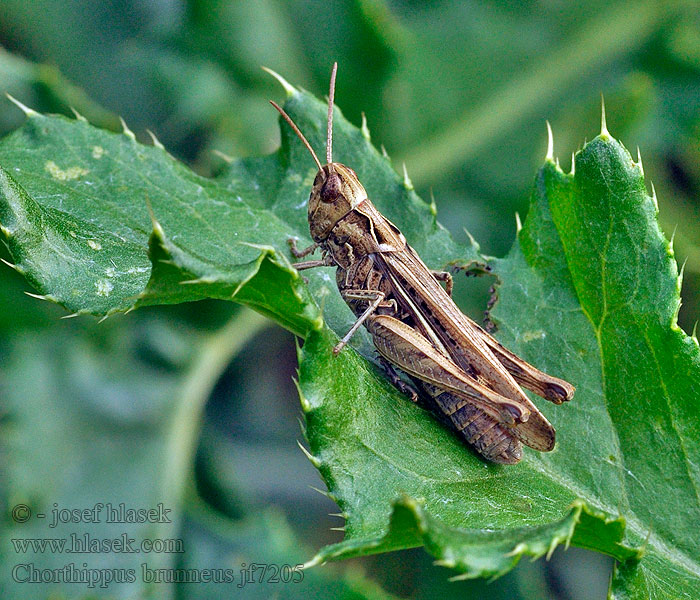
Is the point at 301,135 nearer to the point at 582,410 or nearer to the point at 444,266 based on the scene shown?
the point at 444,266

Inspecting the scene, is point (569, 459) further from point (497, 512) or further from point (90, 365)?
point (90, 365)

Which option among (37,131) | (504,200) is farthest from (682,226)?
(37,131)

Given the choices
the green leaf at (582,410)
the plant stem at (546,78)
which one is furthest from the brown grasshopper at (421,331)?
the plant stem at (546,78)

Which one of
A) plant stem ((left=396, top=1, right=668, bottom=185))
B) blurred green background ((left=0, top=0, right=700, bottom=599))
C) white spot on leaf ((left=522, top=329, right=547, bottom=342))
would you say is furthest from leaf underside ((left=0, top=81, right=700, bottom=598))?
plant stem ((left=396, top=1, right=668, bottom=185))

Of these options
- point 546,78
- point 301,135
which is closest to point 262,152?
point 301,135

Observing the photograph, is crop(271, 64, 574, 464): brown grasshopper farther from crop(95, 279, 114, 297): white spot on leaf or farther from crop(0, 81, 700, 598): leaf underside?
crop(95, 279, 114, 297): white spot on leaf

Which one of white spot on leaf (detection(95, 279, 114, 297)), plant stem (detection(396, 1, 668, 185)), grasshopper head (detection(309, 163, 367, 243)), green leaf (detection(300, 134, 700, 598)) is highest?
plant stem (detection(396, 1, 668, 185))
